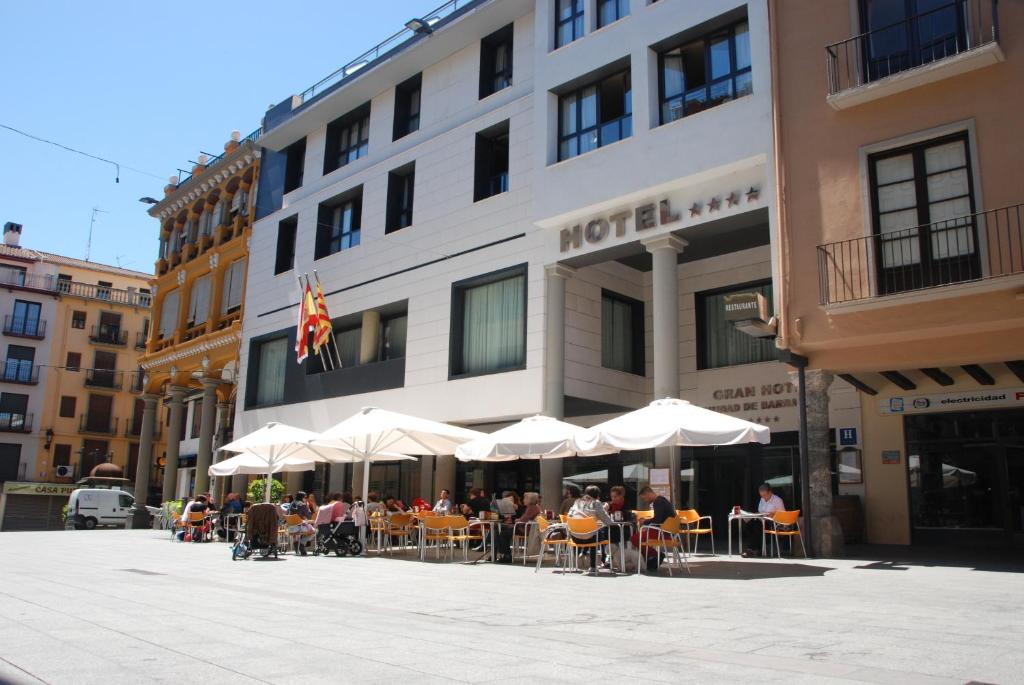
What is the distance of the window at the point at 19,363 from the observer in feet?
171

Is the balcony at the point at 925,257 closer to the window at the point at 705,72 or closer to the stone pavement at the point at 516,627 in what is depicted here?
the window at the point at 705,72

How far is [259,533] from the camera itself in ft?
52.3

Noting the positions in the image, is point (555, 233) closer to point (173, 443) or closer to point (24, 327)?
point (173, 443)

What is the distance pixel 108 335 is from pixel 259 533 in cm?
4604

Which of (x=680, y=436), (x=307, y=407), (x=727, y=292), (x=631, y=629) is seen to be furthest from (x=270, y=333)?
(x=631, y=629)

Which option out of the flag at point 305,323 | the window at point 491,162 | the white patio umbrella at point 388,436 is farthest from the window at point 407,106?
the white patio umbrella at point 388,436

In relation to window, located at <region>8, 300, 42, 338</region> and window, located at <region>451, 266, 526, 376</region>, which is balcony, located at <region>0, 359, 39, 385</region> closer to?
window, located at <region>8, 300, 42, 338</region>

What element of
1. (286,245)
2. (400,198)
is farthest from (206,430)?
(400,198)

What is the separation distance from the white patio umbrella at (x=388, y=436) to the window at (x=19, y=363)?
43.1 meters

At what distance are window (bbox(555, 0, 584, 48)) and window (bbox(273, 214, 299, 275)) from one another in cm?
1300

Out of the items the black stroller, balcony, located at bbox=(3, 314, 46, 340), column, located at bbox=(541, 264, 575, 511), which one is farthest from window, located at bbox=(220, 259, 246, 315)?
balcony, located at bbox=(3, 314, 46, 340)

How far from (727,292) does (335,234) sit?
45.2ft

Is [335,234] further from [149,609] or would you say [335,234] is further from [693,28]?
[149,609]

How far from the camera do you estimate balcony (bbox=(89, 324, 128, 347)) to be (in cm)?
5538
